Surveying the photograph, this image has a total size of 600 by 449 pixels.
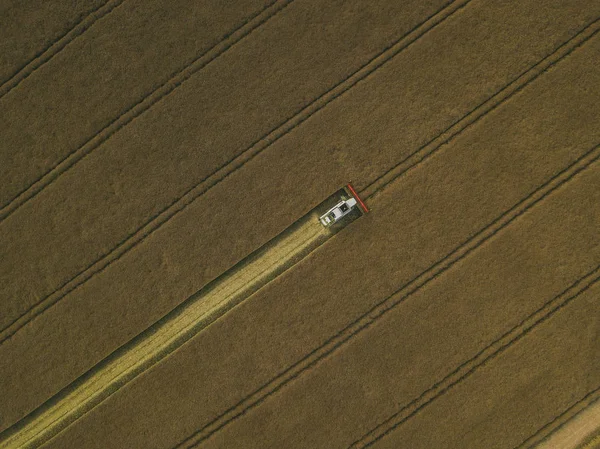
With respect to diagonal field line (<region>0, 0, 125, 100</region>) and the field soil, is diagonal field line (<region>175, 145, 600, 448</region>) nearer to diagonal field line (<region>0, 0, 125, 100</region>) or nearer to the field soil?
the field soil

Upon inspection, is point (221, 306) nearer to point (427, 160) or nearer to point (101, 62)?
point (427, 160)

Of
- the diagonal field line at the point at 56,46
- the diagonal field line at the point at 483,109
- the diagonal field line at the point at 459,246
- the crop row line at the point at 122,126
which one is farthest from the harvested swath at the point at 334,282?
the diagonal field line at the point at 56,46

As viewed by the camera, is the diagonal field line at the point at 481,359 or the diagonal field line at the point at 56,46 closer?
the diagonal field line at the point at 481,359

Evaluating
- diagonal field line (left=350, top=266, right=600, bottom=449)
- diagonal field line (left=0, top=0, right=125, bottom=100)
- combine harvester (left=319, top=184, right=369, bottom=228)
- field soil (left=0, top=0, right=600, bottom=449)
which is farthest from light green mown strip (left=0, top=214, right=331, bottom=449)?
diagonal field line (left=0, top=0, right=125, bottom=100)

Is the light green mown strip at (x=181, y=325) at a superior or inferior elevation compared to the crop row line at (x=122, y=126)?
inferior

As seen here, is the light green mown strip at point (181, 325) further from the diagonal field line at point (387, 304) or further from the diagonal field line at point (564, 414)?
the diagonal field line at point (564, 414)

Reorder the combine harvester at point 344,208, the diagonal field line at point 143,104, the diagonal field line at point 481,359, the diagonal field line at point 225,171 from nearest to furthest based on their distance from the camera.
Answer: the combine harvester at point 344,208 → the diagonal field line at point 481,359 → the diagonal field line at point 225,171 → the diagonal field line at point 143,104
